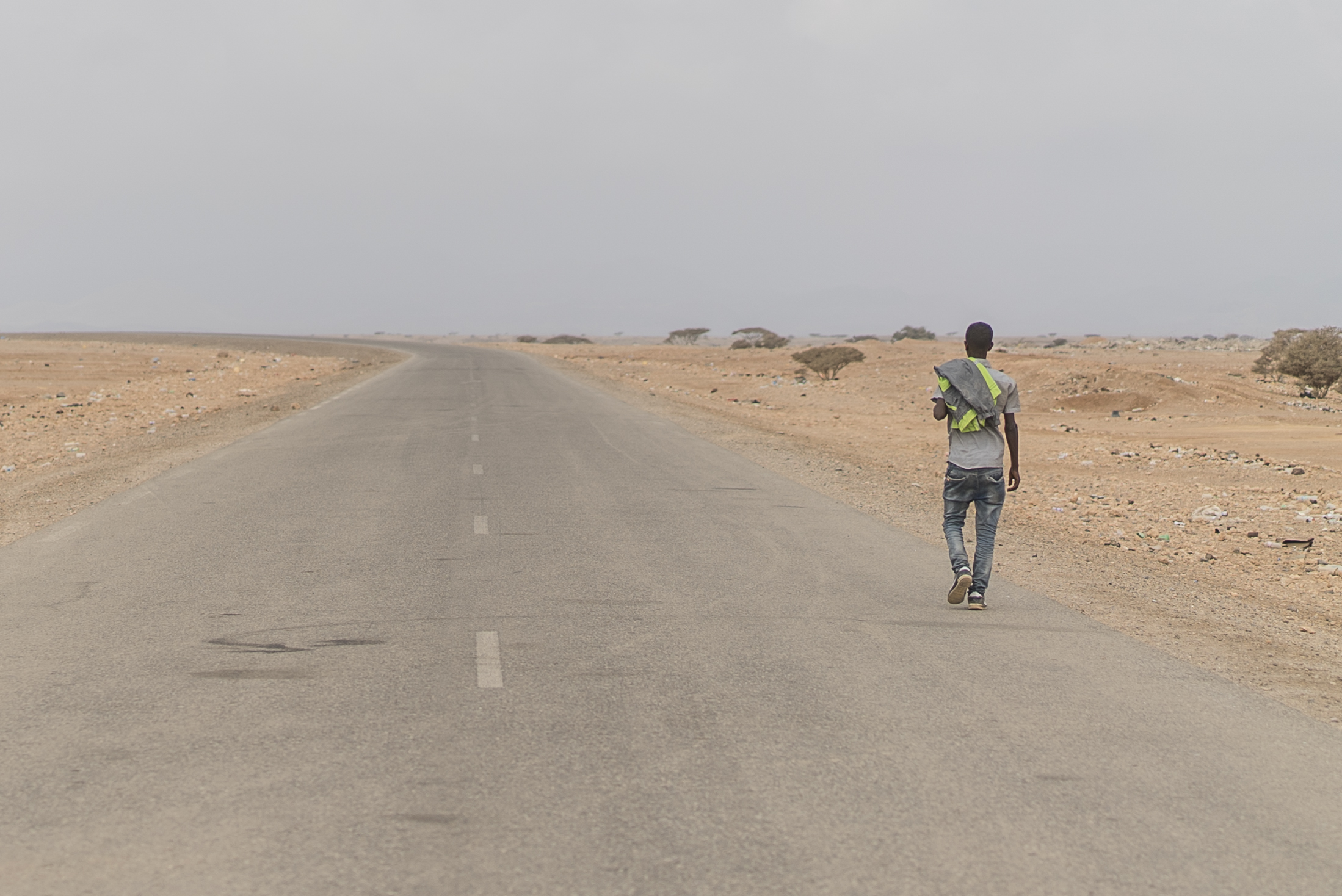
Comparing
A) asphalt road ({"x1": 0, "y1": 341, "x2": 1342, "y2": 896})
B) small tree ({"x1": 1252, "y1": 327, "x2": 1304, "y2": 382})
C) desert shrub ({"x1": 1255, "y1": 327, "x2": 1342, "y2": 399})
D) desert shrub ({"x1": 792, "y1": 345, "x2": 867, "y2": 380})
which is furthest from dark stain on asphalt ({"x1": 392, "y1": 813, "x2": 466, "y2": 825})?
small tree ({"x1": 1252, "y1": 327, "x2": 1304, "y2": 382})

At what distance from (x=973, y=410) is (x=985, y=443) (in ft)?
0.82

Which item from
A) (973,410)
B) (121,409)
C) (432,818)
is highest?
(973,410)

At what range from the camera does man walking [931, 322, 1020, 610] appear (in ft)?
24.9

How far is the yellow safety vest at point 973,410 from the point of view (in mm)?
7574

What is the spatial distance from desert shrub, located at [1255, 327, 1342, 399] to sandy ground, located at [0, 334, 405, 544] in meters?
30.1

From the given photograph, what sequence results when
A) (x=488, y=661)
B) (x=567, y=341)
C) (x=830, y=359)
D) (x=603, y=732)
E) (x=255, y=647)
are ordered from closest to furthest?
(x=603, y=732)
(x=488, y=661)
(x=255, y=647)
(x=830, y=359)
(x=567, y=341)

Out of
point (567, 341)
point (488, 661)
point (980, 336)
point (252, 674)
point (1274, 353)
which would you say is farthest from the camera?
point (567, 341)

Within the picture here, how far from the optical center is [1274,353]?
41.2 metres

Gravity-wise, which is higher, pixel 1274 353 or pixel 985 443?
pixel 985 443

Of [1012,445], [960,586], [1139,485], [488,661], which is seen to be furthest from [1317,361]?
[488,661]

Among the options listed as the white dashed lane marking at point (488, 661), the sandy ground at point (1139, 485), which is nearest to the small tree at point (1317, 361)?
the sandy ground at point (1139, 485)

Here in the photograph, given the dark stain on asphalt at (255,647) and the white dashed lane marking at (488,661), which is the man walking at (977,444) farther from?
the dark stain on asphalt at (255,647)

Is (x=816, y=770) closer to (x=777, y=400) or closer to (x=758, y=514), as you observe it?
(x=758, y=514)

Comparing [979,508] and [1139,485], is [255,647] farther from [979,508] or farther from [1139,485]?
[1139,485]
